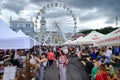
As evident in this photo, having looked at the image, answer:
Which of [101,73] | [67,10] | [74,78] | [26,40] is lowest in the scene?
[74,78]

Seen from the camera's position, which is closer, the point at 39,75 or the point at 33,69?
the point at 33,69

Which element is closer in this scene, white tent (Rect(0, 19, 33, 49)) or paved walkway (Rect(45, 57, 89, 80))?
white tent (Rect(0, 19, 33, 49))

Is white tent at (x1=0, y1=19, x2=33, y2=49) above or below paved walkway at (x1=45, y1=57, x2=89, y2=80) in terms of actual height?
above

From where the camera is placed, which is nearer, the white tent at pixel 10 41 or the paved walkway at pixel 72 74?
the white tent at pixel 10 41

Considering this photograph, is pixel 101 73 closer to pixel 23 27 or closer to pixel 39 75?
pixel 39 75

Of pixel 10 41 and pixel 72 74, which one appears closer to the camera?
pixel 10 41

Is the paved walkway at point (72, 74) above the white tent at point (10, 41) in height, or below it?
below

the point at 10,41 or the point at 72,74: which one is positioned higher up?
the point at 10,41

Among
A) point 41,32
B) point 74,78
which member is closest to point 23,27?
point 41,32

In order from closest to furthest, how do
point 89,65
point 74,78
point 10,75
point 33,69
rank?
1. point 10,75
2. point 33,69
3. point 89,65
4. point 74,78

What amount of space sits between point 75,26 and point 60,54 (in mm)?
46835

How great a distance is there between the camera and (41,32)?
6550 cm

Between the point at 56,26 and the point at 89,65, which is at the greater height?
the point at 56,26

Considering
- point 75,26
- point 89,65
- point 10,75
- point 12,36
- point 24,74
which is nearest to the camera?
point 12,36
